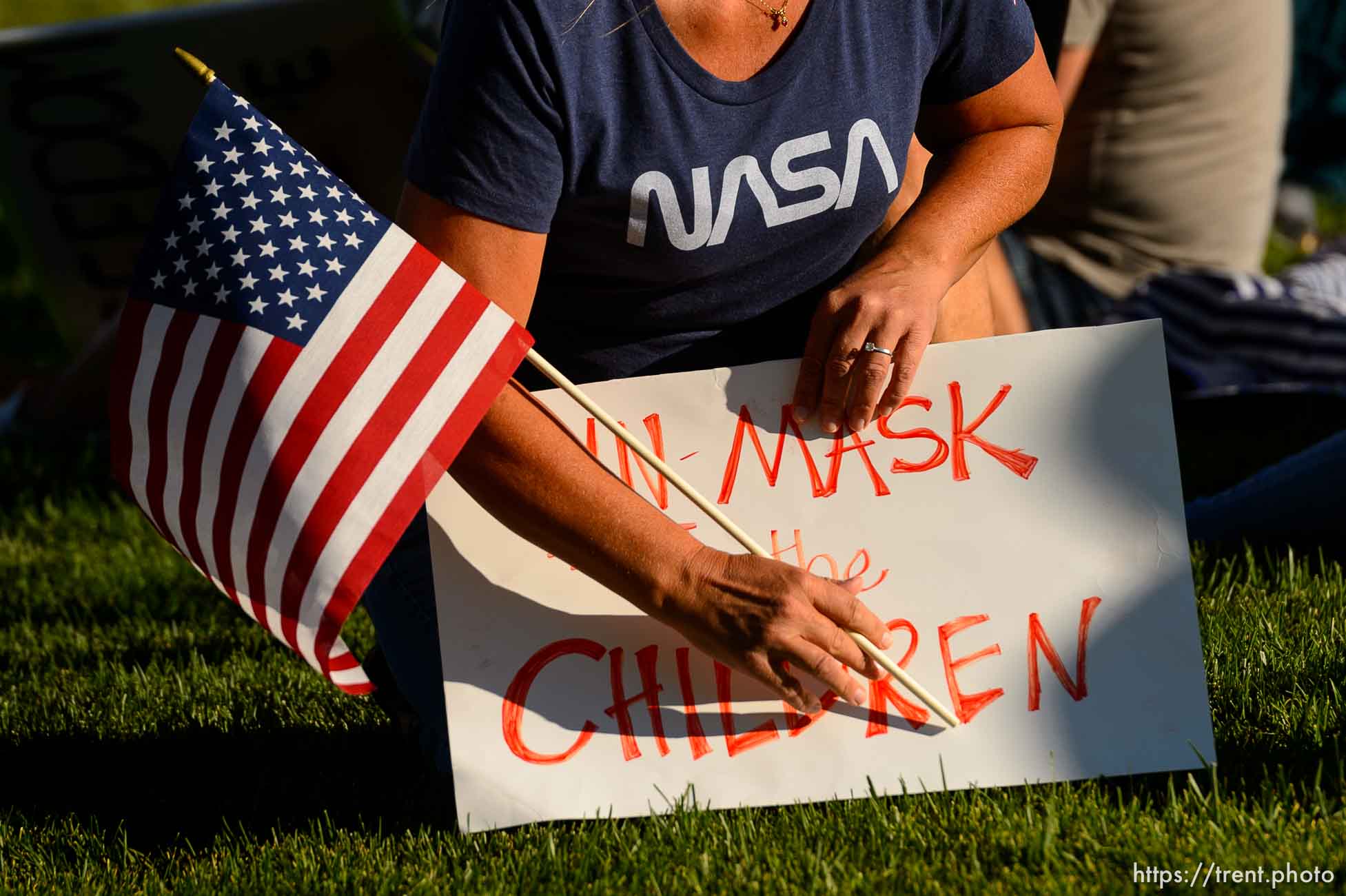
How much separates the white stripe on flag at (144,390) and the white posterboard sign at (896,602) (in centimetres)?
41

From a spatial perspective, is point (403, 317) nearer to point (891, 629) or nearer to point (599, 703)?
point (599, 703)

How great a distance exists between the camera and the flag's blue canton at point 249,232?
1951 mm

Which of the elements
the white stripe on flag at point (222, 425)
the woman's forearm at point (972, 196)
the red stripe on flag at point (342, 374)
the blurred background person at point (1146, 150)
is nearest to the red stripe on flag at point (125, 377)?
the white stripe on flag at point (222, 425)

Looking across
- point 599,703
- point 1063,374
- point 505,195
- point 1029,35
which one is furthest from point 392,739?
point 1029,35

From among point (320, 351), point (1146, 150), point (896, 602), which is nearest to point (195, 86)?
point (1146, 150)

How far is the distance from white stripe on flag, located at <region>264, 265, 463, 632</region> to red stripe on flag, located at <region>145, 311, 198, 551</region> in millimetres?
213

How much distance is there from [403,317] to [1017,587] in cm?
95

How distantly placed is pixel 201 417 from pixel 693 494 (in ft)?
2.21

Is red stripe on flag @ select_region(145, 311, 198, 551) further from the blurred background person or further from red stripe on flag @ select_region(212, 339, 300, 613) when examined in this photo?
the blurred background person

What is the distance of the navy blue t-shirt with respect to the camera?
1.92 metres

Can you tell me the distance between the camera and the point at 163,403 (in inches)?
79.0

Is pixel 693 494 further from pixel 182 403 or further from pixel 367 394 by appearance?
pixel 182 403

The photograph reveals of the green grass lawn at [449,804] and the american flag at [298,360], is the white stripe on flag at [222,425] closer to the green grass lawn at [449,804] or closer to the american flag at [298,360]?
the american flag at [298,360]

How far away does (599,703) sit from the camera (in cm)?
209
